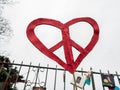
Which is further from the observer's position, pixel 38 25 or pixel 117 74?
pixel 117 74

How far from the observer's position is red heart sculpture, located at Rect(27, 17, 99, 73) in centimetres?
379

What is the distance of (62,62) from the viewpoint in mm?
3779

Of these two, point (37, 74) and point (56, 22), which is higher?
point (56, 22)

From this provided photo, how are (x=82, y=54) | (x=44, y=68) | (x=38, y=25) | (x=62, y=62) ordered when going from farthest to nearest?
1. (x=44, y=68)
2. (x=38, y=25)
3. (x=82, y=54)
4. (x=62, y=62)

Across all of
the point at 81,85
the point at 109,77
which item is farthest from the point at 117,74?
the point at 81,85

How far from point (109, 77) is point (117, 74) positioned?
1.18 feet

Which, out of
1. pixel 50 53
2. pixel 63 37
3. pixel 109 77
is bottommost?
pixel 109 77

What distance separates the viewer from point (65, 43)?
409cm

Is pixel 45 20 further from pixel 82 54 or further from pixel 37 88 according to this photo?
pixel 37 88

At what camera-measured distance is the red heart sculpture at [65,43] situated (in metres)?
3.79

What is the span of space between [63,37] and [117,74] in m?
2.17

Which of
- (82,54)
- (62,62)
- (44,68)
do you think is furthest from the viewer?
(44,68)

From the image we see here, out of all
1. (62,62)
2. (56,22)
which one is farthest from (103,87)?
(56,22)

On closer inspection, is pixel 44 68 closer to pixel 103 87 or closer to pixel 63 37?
pixel 63 37
